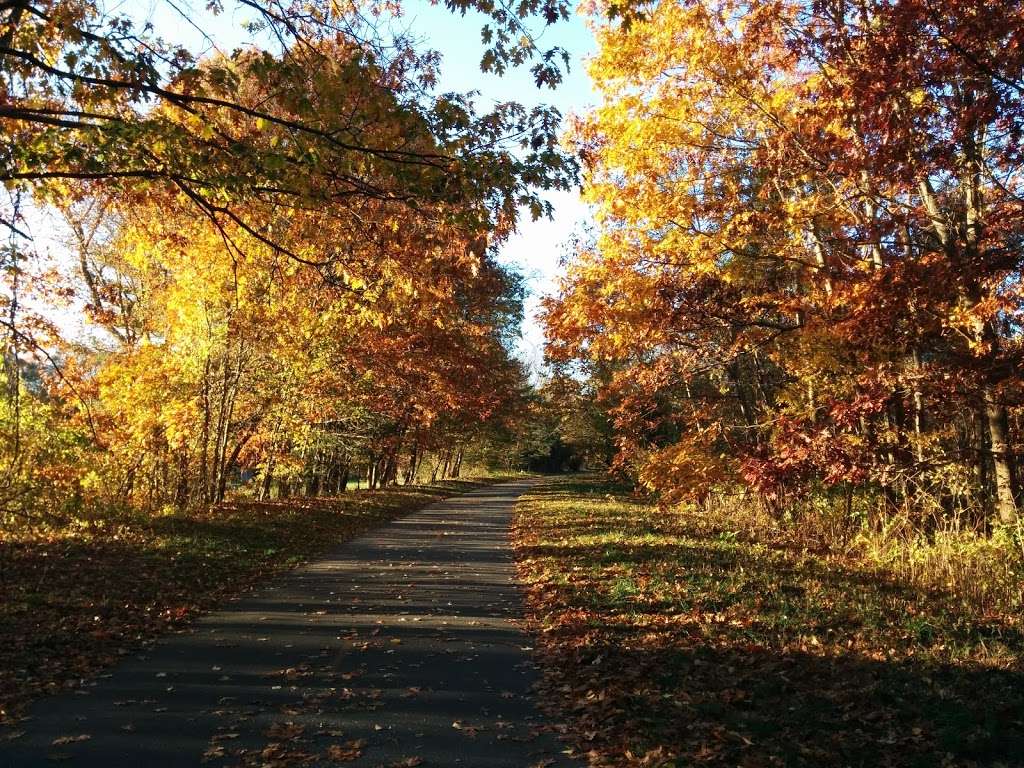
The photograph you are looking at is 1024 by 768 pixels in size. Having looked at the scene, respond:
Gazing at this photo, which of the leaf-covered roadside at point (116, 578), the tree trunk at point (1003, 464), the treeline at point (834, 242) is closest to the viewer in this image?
the leaf-covered roadside at point (116, 578)

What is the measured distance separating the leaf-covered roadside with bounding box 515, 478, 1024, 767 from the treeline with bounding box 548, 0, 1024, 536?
6.05 ft

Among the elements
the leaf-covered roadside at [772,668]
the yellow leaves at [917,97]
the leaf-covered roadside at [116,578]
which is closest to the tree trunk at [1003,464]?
the leaf-covered roadside at [772,668]

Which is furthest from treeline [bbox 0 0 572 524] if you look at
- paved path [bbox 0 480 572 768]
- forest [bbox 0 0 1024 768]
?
paved path [bbox 0 480 572 768]

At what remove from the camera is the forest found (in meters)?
6.29

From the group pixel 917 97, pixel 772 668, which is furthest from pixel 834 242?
pixel 772 668

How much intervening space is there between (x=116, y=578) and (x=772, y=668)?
26.1 feet

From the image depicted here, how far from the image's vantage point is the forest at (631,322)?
629 centimetres

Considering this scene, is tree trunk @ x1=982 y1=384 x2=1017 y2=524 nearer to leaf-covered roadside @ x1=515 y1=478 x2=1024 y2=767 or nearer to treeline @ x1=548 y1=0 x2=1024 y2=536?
treeline @ x1=548 y1=0 x2=1024 y2=536

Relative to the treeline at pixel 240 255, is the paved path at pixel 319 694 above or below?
below

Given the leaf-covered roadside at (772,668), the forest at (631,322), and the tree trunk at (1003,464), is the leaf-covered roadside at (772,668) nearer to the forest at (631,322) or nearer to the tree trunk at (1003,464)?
the forest at (631,322)

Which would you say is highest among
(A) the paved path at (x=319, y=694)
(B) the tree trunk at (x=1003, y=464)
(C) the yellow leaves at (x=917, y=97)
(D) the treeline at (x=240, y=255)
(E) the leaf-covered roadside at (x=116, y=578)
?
(C) the yellow leaves at (x=917, y=97)

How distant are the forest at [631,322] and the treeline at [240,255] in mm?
70

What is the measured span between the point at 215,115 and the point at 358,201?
96.0 inches

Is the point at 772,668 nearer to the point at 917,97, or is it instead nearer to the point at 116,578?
the point at 917,97
